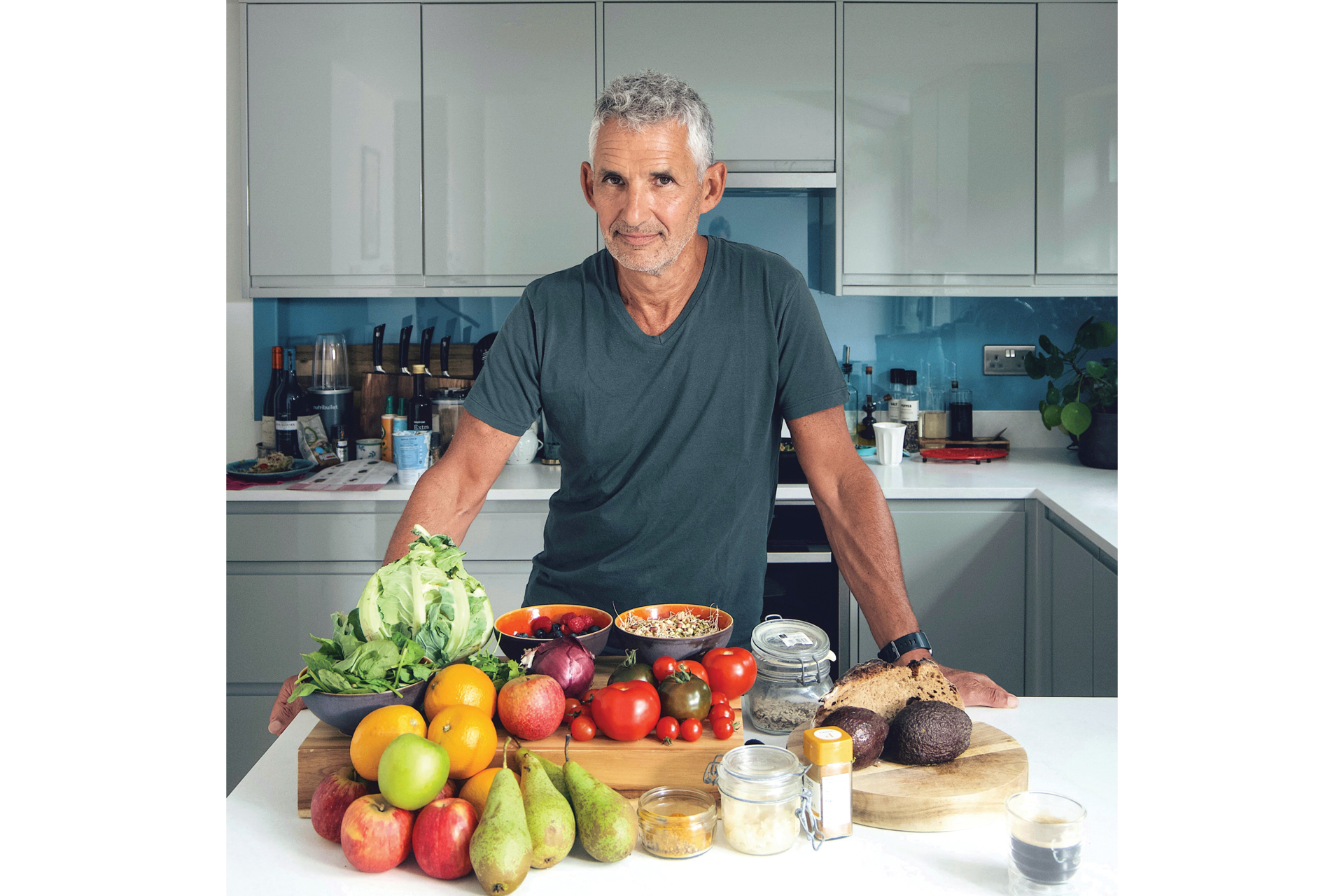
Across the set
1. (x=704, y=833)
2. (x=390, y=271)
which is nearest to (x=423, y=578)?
(x=704, y=833)

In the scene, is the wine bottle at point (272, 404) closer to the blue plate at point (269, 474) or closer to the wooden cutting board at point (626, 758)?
the blue plate at point (269, 474)

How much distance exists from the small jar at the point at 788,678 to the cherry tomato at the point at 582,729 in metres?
0.24

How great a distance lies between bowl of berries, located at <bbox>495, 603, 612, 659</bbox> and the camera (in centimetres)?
110

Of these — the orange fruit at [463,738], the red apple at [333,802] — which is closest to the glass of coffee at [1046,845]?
the orange fruit at [463,738]

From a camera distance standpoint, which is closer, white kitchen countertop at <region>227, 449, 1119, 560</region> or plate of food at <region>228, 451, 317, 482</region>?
white kitchen countertop at <region>227, 449, 1119, 560</region>

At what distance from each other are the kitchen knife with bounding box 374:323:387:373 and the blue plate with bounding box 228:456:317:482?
1.43ft

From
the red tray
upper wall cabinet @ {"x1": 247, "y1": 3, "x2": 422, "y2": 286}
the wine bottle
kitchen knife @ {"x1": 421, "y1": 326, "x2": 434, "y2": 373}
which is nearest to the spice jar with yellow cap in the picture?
the red tray

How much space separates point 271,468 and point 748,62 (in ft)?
6.36

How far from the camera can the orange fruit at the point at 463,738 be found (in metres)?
0.86

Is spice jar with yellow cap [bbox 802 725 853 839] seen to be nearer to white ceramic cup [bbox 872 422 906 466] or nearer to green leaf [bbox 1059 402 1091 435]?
white ceramic cup [bbox 872 422 906 466]

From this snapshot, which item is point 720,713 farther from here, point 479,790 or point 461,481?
point 461,481
